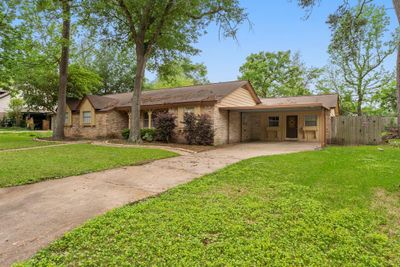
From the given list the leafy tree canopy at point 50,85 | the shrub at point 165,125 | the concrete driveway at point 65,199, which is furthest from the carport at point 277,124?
the leafy tree canopy at point 50,85

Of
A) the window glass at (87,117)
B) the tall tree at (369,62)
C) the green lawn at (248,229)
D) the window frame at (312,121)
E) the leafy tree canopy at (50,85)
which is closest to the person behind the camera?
the green lawn at (248,229)

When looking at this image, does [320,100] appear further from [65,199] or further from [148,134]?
[65,199]

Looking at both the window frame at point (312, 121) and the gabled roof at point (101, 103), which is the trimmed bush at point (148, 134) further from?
the window frame at point (312, 121)

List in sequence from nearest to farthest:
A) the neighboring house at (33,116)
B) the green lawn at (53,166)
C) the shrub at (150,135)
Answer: the green lawn at (53,166) → the shrub at (150,135) → the neighboring house at (33,116)

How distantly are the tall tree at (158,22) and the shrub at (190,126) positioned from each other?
2.94 m

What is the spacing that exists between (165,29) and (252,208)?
13355mm

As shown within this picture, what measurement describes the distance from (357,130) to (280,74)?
1887cm

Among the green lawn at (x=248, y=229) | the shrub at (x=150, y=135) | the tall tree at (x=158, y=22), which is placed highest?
the tall tree at (x=158, y=22)

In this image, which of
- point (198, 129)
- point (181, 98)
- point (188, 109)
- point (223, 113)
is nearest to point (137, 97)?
point (181, 98)

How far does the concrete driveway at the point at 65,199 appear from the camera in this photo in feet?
9.60

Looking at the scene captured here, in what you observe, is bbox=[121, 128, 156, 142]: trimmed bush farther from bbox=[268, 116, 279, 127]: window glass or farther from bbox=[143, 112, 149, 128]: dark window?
bbox=[268, 116, 279, 127]: window glass

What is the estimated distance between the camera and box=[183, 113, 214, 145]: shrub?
12.8m

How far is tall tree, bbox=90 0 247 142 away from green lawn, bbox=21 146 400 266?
10.6m

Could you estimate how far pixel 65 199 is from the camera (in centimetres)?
431
